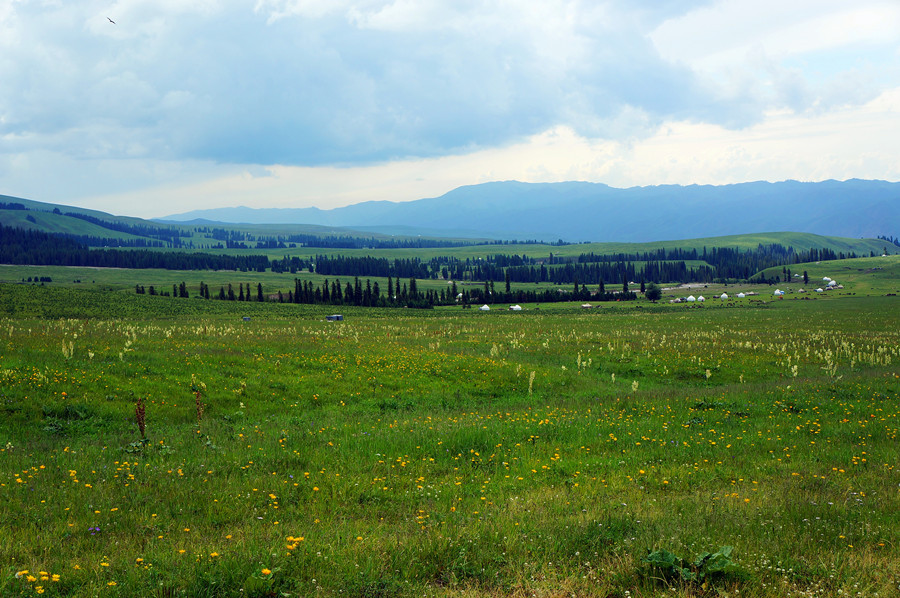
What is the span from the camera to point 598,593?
6.33 metres

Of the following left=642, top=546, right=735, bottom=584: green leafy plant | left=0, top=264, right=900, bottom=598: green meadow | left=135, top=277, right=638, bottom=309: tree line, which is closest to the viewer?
left=642, top=546, right=735, bottom=584: green leafy plant

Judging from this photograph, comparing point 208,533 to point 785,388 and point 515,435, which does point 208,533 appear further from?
point 785,388

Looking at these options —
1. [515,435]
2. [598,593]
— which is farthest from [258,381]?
[598,593]

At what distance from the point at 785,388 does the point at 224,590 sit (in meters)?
23.2

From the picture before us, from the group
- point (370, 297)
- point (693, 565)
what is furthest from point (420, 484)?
point (370, 297)

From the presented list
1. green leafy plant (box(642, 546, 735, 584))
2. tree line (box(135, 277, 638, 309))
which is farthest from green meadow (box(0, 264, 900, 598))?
tree line (box(135, 277, 638, 309))

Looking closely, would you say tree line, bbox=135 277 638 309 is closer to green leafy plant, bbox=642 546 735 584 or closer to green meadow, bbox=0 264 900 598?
green meadow, bbox=0 264 900 598

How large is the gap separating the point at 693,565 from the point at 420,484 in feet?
17.4

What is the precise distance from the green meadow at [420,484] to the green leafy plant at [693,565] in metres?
0.03

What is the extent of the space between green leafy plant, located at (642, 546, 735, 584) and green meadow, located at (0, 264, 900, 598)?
30 millimetres

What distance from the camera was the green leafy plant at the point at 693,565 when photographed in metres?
6.49

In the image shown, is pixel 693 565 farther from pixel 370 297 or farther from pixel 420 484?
pixel 370 297

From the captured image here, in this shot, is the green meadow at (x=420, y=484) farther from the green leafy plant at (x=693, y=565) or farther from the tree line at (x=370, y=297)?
the tree line at (x=370, y=297)

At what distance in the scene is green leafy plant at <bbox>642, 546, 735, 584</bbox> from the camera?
649cm
